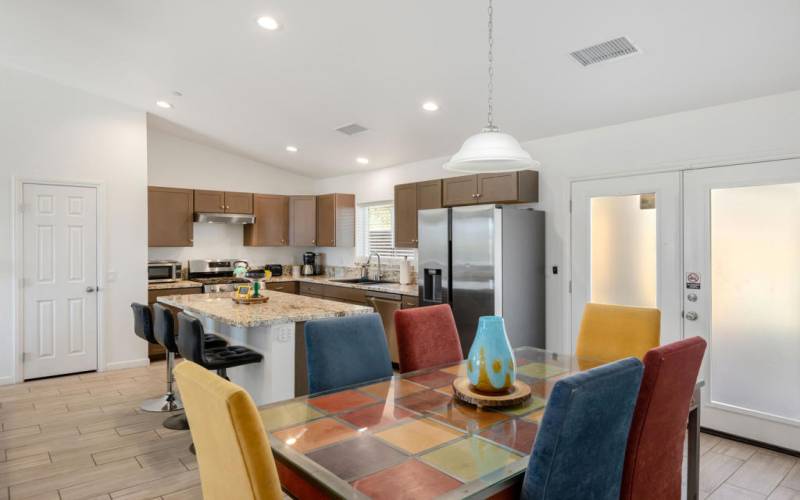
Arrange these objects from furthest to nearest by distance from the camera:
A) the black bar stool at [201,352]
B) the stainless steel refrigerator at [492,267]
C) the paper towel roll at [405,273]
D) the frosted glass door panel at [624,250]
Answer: the paper towel roll at [405,273], the stainless steel refrigerator at [492,267], the frosted glass door panel at [624,250], the black bar stool at [201,352]

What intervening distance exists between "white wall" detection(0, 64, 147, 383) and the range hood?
31.7 inches

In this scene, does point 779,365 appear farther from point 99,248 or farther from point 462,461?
point 99,248

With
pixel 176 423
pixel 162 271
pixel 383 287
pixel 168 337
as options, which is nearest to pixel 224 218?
pixel 162 271

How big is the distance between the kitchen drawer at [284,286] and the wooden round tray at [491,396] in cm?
500

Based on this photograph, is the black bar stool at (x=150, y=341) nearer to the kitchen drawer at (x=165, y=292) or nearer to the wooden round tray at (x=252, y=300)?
the wooden round tray at (x=252, y=300)

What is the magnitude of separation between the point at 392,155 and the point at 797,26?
3996 mm

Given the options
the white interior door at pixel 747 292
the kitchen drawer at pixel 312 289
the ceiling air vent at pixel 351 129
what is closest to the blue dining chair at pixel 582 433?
the white interior door at pixel 747 292

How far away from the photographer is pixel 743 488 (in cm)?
279

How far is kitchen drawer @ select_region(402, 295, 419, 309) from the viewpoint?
5023 millimetres

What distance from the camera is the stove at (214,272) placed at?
Result: 6.36 metres

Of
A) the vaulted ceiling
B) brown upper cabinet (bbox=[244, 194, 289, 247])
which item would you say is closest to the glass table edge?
the vaulted ceiling

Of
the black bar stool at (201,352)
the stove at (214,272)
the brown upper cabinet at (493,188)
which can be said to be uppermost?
the brown upper cabinet at (493,188)

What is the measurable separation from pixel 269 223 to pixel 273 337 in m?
4.13

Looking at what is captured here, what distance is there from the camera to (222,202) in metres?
6.68
